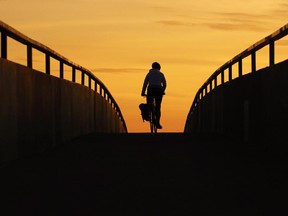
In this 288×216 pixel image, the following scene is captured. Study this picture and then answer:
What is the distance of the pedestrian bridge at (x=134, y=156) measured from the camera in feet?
24.7

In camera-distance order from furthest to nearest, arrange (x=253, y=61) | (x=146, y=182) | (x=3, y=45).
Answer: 1. (x=253, y=61)
2. (x=3, y=45)
3. (x=146, y=182)

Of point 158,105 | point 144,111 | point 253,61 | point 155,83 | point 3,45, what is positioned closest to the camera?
point 3,45

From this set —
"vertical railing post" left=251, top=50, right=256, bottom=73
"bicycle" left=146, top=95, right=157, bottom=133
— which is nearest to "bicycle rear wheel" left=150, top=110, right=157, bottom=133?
"bicycle" left=146, top=95, right=157, bottom=133

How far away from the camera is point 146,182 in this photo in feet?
29.1

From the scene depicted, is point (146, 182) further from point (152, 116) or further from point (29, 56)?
point (152, 116)

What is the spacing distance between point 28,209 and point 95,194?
101cm

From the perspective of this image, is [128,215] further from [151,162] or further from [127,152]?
[127,152]

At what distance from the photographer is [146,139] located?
16875mm

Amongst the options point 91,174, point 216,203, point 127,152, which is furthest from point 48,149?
point 216,203

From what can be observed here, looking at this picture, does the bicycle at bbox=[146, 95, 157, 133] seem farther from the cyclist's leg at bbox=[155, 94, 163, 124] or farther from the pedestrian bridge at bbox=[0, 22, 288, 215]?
the pedestrian bridge at bbox=[0, 22, 288, 215]

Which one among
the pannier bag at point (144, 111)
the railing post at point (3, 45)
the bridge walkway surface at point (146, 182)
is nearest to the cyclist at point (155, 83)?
the pannier bag at point (144, 111)

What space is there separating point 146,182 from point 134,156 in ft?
11.1

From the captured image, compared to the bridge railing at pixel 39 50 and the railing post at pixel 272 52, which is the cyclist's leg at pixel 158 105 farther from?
the railing post at pixel 272 52

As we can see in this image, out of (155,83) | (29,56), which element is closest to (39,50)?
(29,56)
